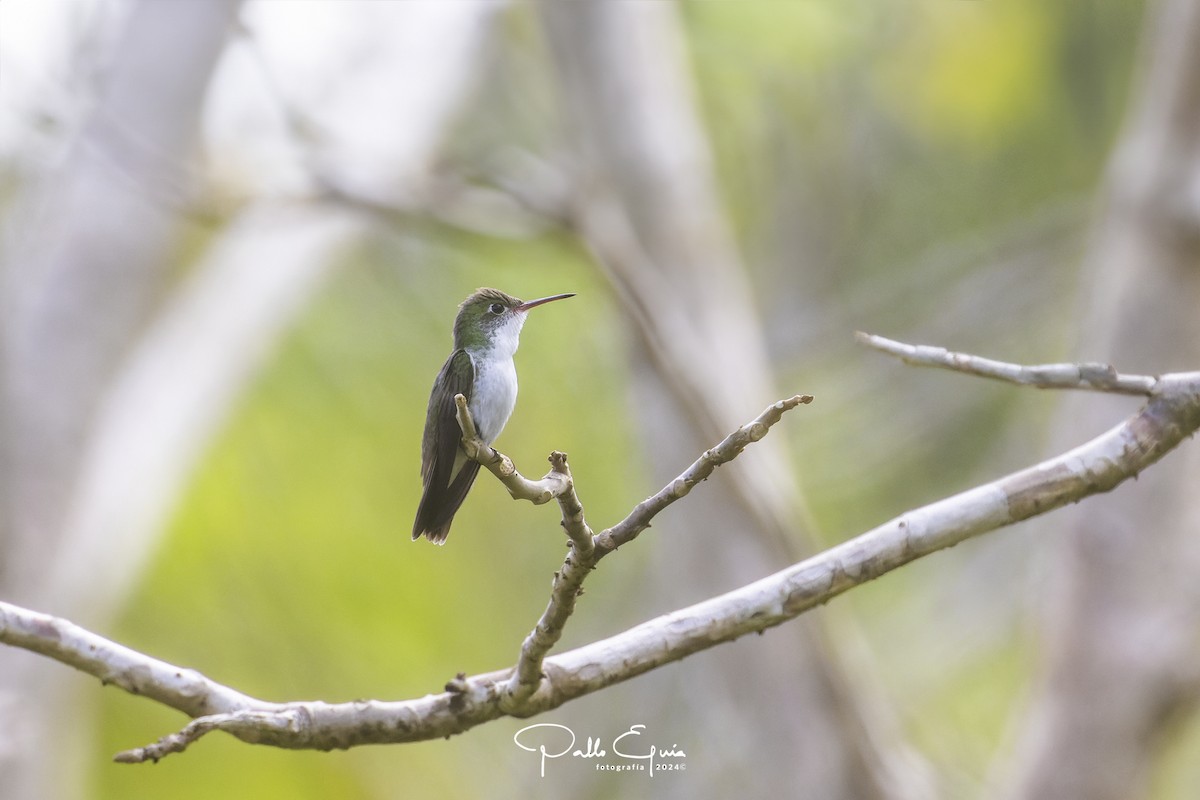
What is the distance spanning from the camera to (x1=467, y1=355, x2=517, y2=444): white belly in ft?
11.1

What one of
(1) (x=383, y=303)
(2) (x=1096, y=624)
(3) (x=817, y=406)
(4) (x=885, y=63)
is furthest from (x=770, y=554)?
(4) (x=885, y=63)

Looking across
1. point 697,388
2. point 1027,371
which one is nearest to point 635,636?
point 1027,371

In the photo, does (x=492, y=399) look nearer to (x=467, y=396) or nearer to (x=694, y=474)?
(x=467, y=396)

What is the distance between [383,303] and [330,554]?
243 cm

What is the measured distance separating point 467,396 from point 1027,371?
157cm

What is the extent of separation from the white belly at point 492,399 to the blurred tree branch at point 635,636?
65cm

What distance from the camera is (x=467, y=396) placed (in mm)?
3461

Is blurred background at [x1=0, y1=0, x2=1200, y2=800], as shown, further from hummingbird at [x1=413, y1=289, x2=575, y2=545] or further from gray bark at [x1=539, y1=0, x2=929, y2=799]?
hummingbird at [x1=413, y1=289, x2=575, y2=545]

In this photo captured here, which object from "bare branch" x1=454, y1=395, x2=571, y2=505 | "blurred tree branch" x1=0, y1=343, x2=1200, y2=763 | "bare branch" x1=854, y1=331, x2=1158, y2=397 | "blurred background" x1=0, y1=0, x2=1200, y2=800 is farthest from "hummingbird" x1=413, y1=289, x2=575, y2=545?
"blurred background" x1=0, y1=0, x2=1200, y2=800

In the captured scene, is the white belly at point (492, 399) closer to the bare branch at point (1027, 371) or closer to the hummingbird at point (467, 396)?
the hummingbird at point (467, 396)

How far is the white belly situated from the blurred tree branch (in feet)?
2.14

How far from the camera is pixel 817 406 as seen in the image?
10.4 metres

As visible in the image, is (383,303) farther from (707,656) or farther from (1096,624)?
(1096,624)

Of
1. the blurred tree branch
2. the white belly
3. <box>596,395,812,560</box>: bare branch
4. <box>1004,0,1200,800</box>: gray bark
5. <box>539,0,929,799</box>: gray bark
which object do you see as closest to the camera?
<box>596,395,812,560</box>: bare branch
